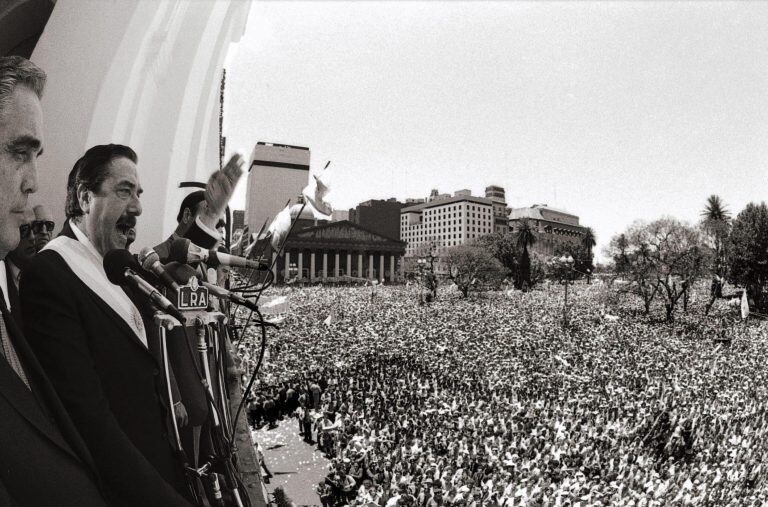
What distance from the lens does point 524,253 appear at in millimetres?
51688

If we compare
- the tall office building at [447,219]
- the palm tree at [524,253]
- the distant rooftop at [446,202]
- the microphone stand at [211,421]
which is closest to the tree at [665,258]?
the palm tree at [524,253]

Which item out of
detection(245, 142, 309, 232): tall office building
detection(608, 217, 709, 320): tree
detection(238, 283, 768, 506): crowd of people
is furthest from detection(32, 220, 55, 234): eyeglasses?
detection(608, 217, 709, 320): tree

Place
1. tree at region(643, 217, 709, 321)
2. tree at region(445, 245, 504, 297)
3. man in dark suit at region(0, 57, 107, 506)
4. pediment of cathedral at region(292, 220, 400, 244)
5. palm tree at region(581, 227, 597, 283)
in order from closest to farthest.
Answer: man in dark suit at region(0, 57, 107, 506) → pediment of cathedral at region(292, 220, 400, 244) → tree at region(643, 217, 709, 321) → tree at region(445, 245, 504, 297) → palm tree at region(581, 227, 597, 283)

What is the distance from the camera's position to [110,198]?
8.32ft

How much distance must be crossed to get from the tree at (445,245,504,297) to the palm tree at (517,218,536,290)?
6582mm

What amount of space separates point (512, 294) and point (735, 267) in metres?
14.2

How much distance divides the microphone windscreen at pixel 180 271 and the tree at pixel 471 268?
1395 inches

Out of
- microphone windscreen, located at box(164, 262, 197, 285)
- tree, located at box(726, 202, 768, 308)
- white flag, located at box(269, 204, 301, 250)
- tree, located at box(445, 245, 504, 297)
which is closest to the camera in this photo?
microphone windscreen, located at box(164, 262, 197, 285)

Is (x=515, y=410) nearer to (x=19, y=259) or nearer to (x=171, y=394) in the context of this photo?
(x=171, y=394)

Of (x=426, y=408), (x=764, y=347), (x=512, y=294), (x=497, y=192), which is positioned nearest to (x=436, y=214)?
(x=497, y=192)

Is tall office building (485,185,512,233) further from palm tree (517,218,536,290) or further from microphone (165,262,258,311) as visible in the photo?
microphone (165,262,258,311)

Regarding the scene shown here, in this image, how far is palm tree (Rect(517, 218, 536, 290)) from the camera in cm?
5050

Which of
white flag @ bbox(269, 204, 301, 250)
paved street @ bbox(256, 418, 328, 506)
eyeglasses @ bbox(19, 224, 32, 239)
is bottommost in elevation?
paved street @ bbox(256, 418, 328, 506)

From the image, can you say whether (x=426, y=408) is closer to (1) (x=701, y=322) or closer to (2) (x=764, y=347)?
(2) (x=764, y=347)
